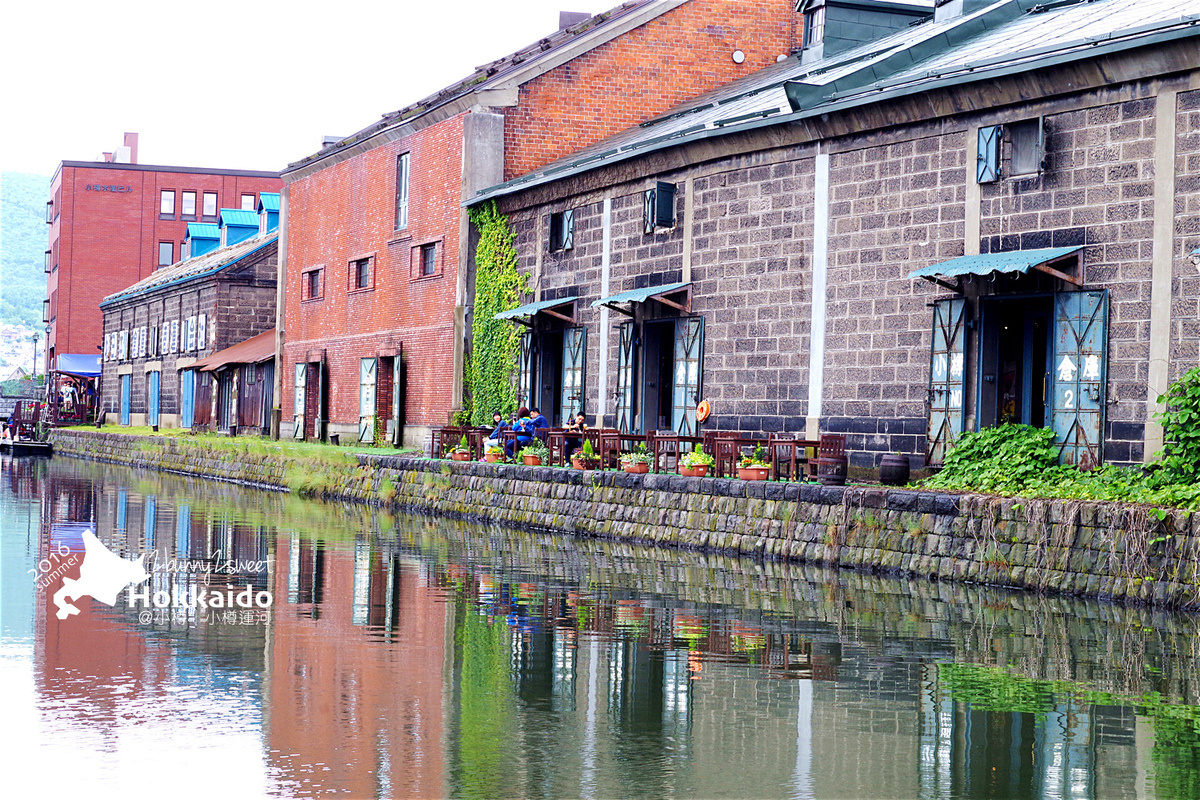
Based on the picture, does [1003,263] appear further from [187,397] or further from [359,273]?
[187,397]

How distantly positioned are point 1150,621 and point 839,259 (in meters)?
9.03

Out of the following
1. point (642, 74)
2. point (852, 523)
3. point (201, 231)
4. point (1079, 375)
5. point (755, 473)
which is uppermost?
point (201, 231)

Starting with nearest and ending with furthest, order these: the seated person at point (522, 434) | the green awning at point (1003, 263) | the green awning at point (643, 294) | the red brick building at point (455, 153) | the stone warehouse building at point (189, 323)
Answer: the green awning at point (1003, 263) → the green awning at point (643, 294) → the seated person at point (522, 434) → the red brick building at point (455, 153) → the stone warehouse building at point (189, 323)

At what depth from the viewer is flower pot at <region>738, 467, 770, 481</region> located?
19.3 metres

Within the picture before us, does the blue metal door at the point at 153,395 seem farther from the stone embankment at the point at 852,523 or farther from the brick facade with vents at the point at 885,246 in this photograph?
the brick facade with vents at the point at 885,246

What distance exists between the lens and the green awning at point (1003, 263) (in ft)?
55.5

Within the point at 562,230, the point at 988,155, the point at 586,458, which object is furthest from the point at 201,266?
the point at 988,155

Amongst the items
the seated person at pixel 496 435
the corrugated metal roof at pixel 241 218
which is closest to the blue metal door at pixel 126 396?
the corrugated metal roof at pixel 241 218

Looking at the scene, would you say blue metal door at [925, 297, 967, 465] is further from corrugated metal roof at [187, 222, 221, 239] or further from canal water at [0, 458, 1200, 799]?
corrugated metal roof at [187, 222, 221, 239]

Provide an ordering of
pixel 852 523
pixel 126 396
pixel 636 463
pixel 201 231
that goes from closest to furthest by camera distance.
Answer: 1. pixel 852 523
2. pixel 636 463
3. pixel 126 396
4. pixel 201 231

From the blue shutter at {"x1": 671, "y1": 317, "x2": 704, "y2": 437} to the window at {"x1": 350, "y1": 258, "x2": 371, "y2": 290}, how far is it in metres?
14.7

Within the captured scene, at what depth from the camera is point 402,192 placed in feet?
116

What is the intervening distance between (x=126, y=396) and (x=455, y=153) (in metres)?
36.4

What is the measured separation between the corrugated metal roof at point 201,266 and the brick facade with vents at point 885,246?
2758 centimetres
